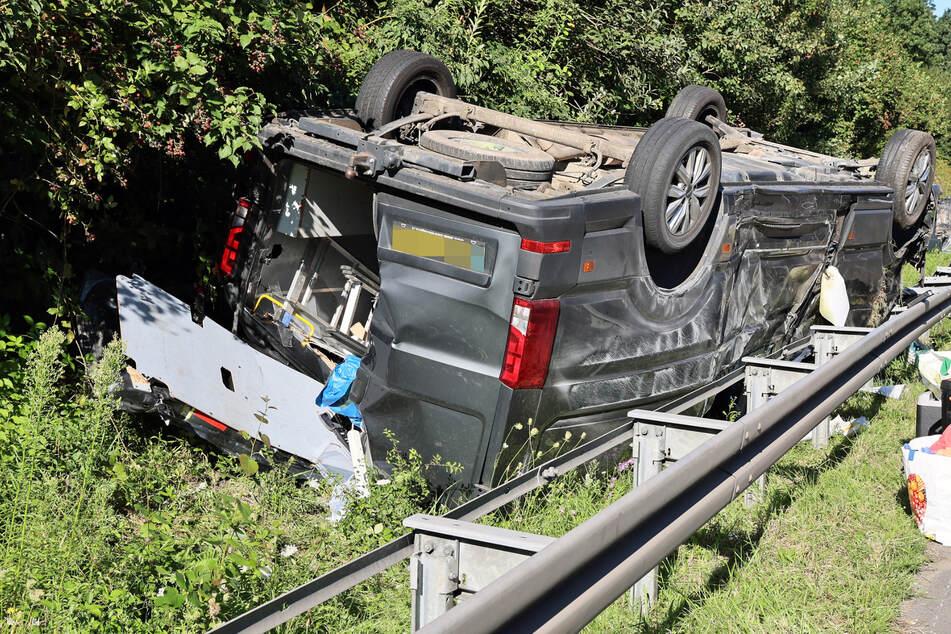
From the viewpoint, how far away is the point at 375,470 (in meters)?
4.28

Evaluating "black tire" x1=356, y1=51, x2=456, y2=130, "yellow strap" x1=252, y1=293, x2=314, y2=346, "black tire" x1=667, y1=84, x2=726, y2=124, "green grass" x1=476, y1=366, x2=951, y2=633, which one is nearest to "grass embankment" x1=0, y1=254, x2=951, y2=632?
"green grass" x1=476, y1=366, x2=951, y2=633

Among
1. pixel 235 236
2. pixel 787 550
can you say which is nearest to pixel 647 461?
pixel 787 550

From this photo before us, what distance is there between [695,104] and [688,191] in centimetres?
308

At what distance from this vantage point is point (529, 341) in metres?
3.90

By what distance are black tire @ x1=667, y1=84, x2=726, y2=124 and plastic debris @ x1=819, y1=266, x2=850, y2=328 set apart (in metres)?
1.74

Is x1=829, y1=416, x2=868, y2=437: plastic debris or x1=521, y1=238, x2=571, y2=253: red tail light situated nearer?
x1=521, y1=238, x2=571, y2=253: red tail light

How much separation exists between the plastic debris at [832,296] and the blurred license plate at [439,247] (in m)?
3.60

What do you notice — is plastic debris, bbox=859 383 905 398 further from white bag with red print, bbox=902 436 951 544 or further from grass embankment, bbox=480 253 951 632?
white bag with red print, bbox=902 436 951 544

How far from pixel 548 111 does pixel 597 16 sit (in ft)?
6.71

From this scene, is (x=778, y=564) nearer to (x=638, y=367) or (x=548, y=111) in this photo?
(x=638, y=367)

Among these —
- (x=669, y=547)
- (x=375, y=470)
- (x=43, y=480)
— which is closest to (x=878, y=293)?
(x=375, y=470)

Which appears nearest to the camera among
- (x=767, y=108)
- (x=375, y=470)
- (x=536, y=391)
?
(x=536, y=391)

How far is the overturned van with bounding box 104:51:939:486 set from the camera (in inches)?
157

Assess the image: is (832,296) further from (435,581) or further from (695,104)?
(435,581)
